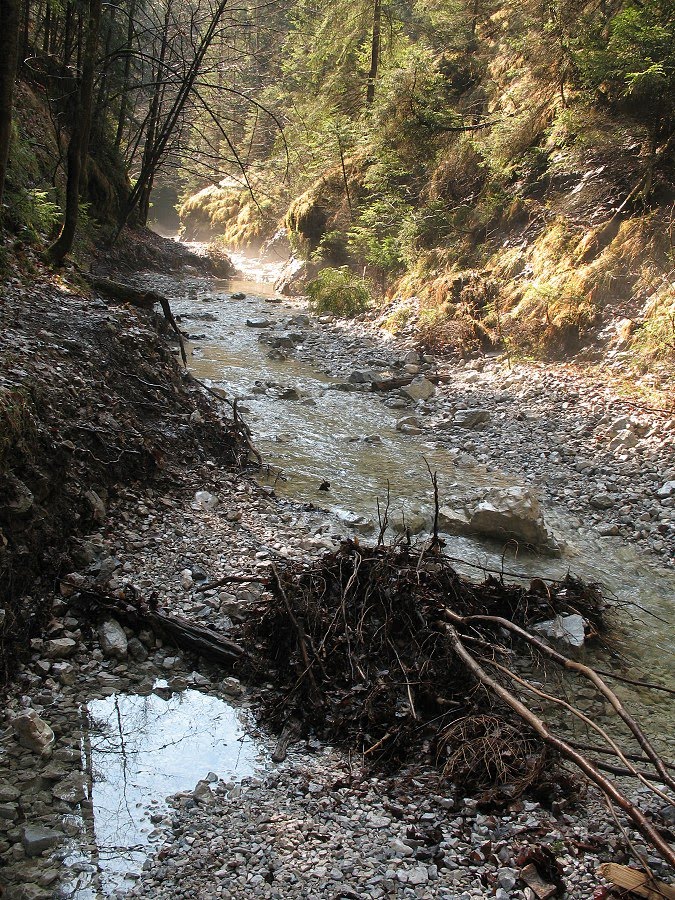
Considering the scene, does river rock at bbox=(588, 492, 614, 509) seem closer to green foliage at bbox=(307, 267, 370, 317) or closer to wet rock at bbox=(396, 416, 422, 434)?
wet rock at bbox=(396, 416, 422, 434)

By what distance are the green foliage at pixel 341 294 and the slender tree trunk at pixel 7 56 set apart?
490 inches

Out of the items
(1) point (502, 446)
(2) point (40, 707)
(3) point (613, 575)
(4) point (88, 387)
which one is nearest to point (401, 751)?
(2) point (40, 707)

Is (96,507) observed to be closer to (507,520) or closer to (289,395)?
(507,520)

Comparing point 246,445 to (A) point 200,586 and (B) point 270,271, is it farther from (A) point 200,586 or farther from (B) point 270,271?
(B) point 270,271

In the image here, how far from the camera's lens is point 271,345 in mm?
13367

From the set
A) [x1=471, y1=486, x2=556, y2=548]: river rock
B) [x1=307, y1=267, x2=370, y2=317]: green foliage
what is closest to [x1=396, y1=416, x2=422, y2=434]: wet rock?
[x1=471, y1=486, x2=556, y2=548]: river rock

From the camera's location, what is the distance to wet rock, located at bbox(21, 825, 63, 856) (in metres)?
2.27

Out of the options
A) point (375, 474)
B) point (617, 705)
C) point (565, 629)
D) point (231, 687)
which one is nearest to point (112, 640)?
point (231, 687)

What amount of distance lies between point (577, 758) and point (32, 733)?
237 cm

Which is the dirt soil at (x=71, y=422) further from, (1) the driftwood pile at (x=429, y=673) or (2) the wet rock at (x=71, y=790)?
(1) the driftwood pile at (x=429, y=673)

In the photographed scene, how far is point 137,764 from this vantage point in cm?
285

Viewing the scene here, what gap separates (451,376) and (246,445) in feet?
18.5

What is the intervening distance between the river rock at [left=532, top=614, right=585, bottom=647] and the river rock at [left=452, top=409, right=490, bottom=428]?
5194 millimetres

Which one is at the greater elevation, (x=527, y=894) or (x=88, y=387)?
(x=88, y=387)
